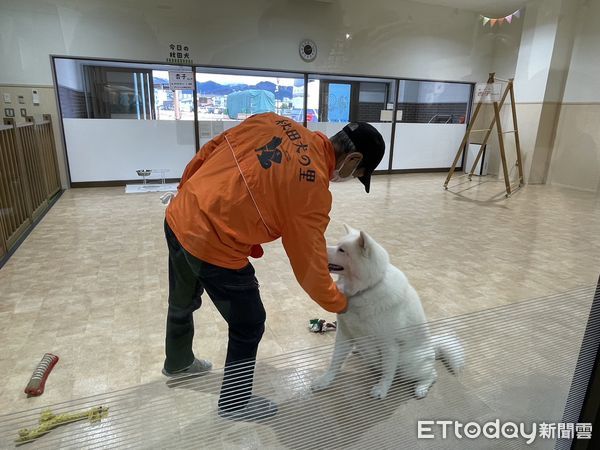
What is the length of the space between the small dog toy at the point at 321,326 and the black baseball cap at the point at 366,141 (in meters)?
0.87

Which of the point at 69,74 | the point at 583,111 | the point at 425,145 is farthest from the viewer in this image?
the point at 425,145

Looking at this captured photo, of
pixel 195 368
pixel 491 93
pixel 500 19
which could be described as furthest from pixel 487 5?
pixel 195 368

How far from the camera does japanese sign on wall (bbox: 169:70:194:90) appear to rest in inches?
182

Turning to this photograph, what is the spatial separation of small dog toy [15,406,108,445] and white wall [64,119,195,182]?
457cm

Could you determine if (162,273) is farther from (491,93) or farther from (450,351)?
(491,93)

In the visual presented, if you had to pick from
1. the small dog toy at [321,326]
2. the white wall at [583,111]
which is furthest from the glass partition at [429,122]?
the small dog toy at [321,326]

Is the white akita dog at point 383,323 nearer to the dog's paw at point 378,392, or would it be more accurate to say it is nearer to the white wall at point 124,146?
the dog's paw at point 378,392

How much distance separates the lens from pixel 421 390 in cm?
106

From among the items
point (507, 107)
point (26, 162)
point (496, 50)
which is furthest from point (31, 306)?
point (496, 50)

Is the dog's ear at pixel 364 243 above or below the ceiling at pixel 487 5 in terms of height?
below

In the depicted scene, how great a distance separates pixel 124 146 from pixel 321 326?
411cm

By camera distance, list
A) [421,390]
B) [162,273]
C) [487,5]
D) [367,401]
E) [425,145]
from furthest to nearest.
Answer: [425,145]
[487,5]
[162,273]
[421,390]
[367,401]

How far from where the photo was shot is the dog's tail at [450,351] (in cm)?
93

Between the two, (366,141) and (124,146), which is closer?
(366,141)
